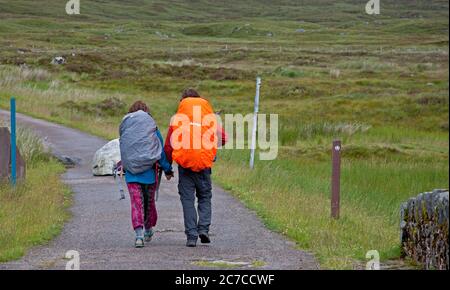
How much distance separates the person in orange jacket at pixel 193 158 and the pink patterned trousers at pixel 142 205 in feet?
1.41

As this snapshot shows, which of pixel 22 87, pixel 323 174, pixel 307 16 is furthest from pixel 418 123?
pixel 307 16

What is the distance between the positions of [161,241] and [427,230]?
148 inches

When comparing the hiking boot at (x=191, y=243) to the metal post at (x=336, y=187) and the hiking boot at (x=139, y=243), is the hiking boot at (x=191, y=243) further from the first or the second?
the metal post at (x=336, y=187)

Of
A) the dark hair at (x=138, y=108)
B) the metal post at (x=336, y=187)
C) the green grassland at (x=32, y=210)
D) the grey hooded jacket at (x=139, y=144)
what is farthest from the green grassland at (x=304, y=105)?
the green grassland at (x=32, y=210)

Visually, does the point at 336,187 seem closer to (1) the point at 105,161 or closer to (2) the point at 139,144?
(2) the point at 139,144

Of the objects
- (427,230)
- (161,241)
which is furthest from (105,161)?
(427,230)

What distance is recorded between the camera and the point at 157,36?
115 metres

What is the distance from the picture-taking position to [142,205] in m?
10.5

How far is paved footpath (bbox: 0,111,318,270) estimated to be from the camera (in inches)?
360

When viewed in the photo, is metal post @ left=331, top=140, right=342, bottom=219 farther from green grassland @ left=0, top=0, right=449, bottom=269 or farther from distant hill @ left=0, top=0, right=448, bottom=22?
distant hill @ left=0, top=0, right=448, bottom=22

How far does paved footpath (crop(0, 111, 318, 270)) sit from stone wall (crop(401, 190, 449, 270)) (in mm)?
941

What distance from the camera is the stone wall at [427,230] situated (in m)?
7.66

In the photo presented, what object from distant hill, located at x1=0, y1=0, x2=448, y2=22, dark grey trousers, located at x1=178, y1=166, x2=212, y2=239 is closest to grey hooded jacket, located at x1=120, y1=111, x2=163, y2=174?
dark grey trousers, located at x1=178, y1=166, x2=212, y2=239
